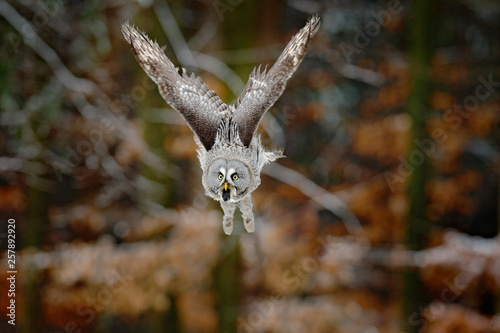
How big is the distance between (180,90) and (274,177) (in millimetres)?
2291

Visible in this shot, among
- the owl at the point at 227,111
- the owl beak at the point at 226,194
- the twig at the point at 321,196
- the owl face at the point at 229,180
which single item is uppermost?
the twig at the point at 321,196

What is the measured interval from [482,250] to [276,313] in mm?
1240

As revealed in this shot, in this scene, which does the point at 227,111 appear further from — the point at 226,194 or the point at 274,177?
the point at 274,177

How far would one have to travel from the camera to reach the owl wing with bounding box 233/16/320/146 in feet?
2.64

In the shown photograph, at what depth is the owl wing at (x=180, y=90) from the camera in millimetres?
846

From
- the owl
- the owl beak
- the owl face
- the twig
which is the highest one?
the twig

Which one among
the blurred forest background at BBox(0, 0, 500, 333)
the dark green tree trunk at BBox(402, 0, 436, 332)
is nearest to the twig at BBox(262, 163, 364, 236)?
the blurred forest background at BBox(0, 0, 500, 333)

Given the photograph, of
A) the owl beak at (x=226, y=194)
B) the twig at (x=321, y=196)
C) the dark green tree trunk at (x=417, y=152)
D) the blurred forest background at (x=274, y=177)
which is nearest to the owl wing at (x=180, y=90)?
the owl beak at (x=226, y=194)

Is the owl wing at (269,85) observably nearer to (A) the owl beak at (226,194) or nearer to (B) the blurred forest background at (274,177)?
(A) the owl beak at (226,194)

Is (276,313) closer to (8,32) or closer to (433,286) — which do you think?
(433,286)

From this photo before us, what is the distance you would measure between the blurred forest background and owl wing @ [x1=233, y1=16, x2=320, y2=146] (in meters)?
1.76

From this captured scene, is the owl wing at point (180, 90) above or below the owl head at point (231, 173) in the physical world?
above

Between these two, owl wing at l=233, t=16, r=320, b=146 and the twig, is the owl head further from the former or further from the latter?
the twig

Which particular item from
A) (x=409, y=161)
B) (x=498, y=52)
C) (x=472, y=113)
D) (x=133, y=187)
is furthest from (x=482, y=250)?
(x=133, y=187)
